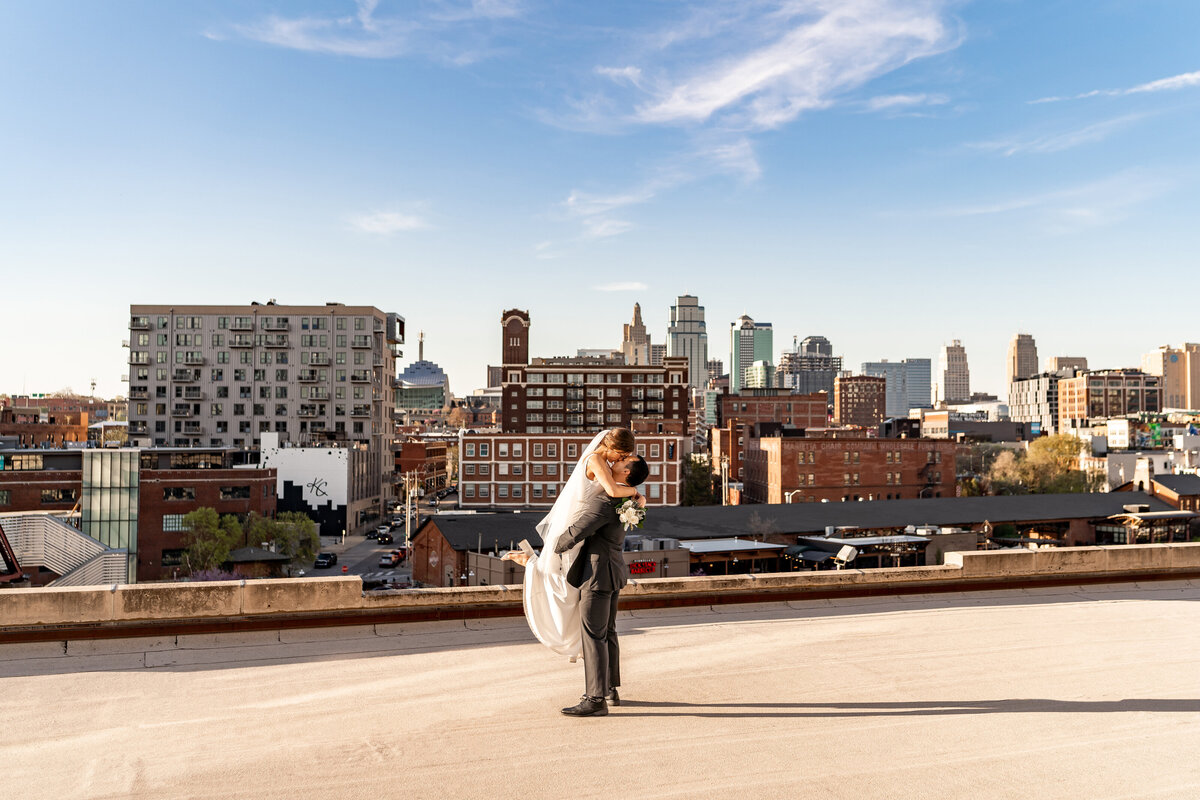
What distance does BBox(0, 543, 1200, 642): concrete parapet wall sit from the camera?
8.76 m

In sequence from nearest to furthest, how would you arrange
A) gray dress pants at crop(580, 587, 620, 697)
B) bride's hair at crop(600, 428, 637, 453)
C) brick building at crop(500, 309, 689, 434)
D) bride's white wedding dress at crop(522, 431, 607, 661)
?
gray dress pants at crop(580, 587, 620, 697) < bride's hair at crop(600, 428, 637, 453) < bride's white wedding dress at crop(522, 431, 607, 661) < brick building at crop(500, 309, 689, 434)

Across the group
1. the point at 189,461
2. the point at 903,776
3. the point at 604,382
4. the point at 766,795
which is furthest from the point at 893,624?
the point at 604,382

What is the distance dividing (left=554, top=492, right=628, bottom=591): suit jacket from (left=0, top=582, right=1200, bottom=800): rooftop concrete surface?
102 centimetres

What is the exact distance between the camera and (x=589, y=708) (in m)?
6.47

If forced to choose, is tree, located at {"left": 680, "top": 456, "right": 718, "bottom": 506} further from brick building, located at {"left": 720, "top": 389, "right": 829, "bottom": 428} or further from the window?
the window

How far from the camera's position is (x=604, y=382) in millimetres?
140875

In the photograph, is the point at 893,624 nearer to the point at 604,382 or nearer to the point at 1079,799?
the point at 1079,799

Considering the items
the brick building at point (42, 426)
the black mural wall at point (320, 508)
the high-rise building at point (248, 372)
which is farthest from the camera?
the brick building at point (42, 426)

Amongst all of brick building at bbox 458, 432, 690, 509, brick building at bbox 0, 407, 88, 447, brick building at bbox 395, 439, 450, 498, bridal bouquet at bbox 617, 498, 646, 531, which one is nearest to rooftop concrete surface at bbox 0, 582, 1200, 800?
bridal bouquet at bbox 617, 498, 646, 531

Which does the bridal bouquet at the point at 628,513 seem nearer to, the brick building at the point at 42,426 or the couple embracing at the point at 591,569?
the couple embracing at the point at 591,569

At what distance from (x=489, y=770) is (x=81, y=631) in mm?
5488

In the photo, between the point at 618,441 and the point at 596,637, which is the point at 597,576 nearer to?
the point at 596,637

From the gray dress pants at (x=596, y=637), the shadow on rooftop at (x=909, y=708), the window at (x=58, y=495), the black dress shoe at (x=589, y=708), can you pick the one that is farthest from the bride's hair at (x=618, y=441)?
the window at (x=58, y=495)

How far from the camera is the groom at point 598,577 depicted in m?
6.46
